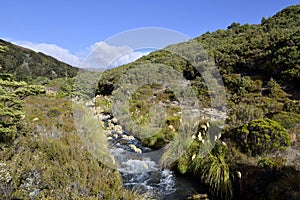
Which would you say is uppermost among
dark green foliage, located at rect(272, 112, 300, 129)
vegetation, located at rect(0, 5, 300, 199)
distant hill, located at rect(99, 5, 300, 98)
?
distant hill, located at rect(99, 5, 300, 98)

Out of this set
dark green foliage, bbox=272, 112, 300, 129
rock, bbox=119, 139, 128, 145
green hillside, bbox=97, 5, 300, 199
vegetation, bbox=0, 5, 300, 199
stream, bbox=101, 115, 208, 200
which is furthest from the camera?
rock, bbox=119, 139, 128, 145

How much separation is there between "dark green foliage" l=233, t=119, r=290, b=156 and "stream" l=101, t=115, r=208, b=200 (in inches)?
51.6

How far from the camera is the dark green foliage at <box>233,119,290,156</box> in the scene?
197 inches

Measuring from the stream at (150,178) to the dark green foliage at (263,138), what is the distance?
1309mm

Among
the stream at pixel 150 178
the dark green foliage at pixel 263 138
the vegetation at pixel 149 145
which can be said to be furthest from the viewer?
the dark green foliage at pixel 263 138

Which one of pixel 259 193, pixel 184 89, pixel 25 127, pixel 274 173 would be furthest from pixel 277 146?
pixel 184 89

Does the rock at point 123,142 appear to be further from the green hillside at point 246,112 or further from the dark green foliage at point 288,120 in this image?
the dark green foliage at point 288,120

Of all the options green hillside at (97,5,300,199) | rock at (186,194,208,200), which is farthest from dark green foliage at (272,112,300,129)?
rock at (186,194,208,200)

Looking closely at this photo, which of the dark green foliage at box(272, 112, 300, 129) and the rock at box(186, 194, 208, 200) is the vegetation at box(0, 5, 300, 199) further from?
the rock at box(186, 194, 208, 200)

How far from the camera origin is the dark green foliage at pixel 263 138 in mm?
5016

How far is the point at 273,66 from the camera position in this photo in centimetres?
1447

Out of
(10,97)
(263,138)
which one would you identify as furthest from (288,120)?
(10,97)

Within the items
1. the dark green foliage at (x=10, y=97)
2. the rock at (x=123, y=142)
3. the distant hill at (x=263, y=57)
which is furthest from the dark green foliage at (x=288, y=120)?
the distant hill at (x=263, y=57)

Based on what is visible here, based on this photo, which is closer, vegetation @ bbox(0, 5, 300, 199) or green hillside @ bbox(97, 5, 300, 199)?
vegetation @ bbox(0, 5, 300, 199)
